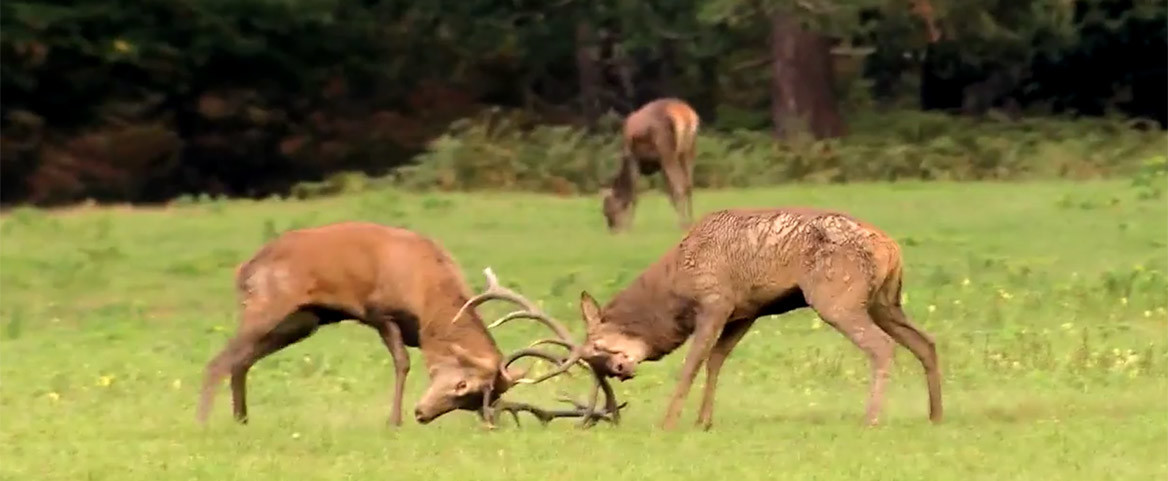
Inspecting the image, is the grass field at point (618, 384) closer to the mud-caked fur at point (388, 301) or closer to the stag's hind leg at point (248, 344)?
the stag's hind leg at point (248, 344)

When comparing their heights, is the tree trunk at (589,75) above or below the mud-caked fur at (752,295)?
below

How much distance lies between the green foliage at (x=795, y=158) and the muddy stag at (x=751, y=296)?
19.6 meters

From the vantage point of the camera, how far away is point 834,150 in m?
33.5

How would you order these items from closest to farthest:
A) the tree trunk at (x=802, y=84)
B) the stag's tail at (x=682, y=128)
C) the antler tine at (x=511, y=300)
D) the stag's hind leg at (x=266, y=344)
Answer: the antler tine at (x=511, y=300), the stag's hind leg at (x=266, y=344), the stag's tail at (x=682, y=128), the tree trunk at (x=802, y=84)

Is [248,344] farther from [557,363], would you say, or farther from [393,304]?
[557,363]

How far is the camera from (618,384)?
1502 centimetres

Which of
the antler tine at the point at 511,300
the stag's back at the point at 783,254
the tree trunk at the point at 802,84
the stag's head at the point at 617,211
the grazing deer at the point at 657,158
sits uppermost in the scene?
the stag's back at the point at 783,254

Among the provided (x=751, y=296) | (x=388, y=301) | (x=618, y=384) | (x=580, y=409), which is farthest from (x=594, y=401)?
(x=618, y=384)

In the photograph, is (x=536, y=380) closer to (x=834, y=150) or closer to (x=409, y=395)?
(x=409, y=395)

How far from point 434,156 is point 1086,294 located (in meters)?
16.8

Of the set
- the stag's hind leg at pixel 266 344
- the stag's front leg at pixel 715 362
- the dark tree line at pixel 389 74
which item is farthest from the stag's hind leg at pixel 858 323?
the dark tree line at pixel 389 74

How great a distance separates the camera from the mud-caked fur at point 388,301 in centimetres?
1238

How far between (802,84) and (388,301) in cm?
2490

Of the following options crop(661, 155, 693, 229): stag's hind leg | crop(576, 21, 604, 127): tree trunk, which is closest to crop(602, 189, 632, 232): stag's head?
crop(661, 155, 693, 229): stag's hind leg
